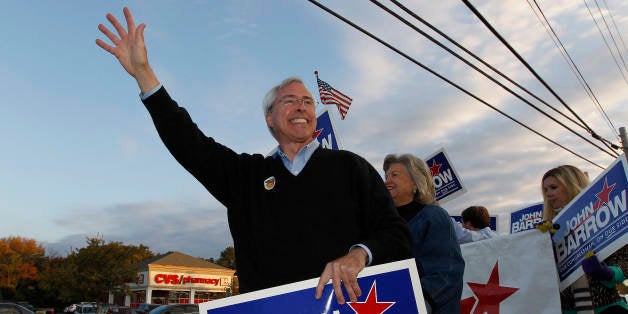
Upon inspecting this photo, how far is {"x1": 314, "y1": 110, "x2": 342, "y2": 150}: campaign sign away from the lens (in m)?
5.82

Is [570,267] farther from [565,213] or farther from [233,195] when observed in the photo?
[233,195]

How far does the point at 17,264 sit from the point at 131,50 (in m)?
64.2

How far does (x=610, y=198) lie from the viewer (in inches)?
158

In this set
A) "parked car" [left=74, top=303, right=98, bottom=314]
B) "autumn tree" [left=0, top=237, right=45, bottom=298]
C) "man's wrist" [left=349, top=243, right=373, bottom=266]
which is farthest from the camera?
"autumn tree" [left=0, top=237, right=45, bottom=298]

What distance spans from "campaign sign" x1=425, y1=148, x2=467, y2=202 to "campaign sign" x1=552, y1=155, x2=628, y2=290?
Result: 3676mm

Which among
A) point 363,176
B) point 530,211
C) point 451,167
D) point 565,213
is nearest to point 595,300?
point 565,213

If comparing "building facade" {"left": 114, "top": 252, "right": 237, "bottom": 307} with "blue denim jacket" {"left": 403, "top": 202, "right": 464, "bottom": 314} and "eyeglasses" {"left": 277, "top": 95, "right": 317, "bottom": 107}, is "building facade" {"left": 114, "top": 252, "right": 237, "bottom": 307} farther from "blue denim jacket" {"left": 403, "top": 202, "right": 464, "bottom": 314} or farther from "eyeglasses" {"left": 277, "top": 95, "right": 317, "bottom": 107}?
"eyeglasses" {"left": 277, "top": 95, "right": 317, "bottom": 107}

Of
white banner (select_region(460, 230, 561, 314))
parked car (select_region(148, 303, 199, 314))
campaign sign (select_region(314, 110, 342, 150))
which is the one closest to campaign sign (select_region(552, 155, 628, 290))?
white banner (select_region(460, 230, 561, 314))

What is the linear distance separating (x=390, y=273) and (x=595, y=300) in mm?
2840

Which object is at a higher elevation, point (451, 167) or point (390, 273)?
point (451, 167)

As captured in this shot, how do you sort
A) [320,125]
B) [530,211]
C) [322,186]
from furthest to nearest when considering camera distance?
[530,211]
[320,125]
[322,186]

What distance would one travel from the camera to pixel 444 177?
8.34 metres

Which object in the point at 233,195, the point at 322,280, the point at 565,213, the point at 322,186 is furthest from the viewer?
the point at 565,213

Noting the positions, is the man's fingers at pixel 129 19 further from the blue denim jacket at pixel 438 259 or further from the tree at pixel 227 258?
the tree at pixel 227 258
